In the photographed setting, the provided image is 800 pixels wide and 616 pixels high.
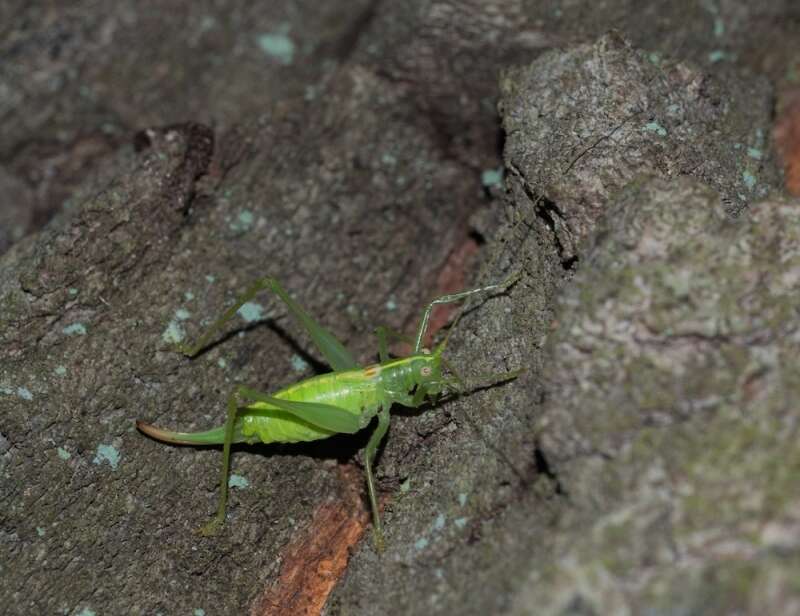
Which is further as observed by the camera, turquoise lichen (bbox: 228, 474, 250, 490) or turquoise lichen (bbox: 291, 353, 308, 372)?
turquoise lichen (bbox: 291, 353, 308, 372)

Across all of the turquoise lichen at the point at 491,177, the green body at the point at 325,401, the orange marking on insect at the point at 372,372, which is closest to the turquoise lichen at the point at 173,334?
the green body at the point at 325,401

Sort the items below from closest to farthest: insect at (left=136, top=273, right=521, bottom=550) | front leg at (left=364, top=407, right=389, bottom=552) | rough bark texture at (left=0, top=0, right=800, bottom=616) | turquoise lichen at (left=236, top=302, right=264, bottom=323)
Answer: rough bark texture at (left=0, top=0, right=800, bottom=616) → front leg at (left=364, top=407, right=389, bottom=552) → insect at (left=136, top=273, right=521, bottom=550) → turquoise lichen at (left=236, top=302, right=264, bottom=323)

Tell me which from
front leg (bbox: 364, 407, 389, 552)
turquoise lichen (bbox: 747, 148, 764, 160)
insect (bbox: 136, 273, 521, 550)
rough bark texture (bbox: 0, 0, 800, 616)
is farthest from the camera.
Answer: turquoise lichen (bbox: 747, 148, 764, 160)

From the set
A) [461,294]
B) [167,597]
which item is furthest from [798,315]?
[167,597]

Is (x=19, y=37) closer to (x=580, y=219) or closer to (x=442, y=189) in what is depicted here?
(x=442, y=189)

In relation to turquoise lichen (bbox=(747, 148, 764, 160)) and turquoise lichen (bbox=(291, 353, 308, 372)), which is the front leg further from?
turquoise lichen (bbox=(747, 148, 764, 160))

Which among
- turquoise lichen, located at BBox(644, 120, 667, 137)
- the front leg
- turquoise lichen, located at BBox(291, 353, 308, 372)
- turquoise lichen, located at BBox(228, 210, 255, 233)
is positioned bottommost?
turquoise lichen, located at BBox(291, 353, 308, 372)

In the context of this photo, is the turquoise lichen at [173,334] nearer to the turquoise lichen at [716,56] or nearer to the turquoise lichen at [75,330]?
the turquoise lichen at [75,330]

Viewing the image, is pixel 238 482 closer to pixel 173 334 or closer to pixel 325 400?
pixel 325 400

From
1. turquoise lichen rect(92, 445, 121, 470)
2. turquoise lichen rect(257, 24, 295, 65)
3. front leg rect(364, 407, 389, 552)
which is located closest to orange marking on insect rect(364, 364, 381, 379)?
front leg rect(364, 407, 389, 552)
